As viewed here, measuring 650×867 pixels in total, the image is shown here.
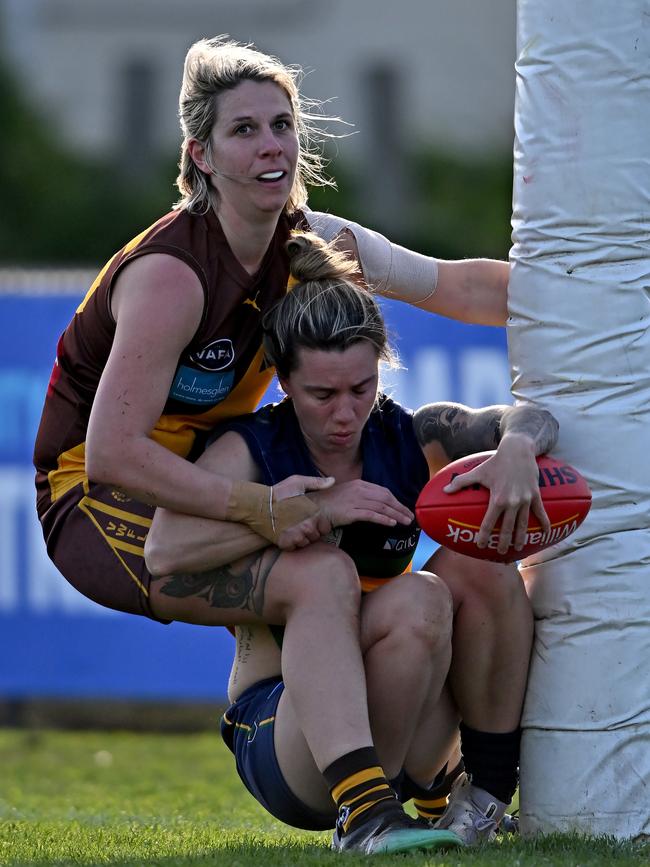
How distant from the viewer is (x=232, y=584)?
3.56 m

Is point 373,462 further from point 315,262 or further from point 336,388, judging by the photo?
point 315,262

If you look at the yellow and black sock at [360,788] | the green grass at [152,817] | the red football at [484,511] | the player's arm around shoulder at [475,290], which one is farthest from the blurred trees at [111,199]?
the yellow and black sock at [360,788]

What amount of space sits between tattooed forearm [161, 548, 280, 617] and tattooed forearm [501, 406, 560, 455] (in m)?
0.59

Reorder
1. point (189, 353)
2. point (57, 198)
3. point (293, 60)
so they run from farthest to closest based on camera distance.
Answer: point (293, 60)
point (57, 198)
point (189, 353)

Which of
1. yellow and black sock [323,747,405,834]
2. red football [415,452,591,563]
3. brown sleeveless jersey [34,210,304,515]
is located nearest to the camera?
yellow and black sock [323,747,405,834]

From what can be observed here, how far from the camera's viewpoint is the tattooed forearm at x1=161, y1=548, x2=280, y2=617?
3518mm

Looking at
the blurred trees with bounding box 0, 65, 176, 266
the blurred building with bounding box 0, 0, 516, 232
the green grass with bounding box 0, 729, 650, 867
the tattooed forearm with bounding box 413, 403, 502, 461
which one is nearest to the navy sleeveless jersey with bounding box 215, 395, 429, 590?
the tattooed forearm with bounding box 413, 403, 502, 461

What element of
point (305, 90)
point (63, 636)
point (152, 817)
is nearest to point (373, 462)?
point (152, 817)

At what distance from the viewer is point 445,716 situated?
147 inches

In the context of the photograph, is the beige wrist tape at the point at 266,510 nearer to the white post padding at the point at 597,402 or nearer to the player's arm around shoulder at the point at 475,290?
the white post padding at the point at 597,402

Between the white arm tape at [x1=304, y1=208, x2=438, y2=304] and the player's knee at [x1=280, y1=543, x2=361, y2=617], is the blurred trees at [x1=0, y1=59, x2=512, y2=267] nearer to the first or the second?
the white arm tape at [x1=304, y1=208, x2=438, y2=304]

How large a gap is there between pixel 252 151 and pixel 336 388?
1.97 feet

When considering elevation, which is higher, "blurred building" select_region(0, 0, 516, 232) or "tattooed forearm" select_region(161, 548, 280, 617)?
"tattooed forearm" select_region(161, 548, 280, 617)

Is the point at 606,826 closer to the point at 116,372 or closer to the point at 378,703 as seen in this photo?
the point at 378,703
